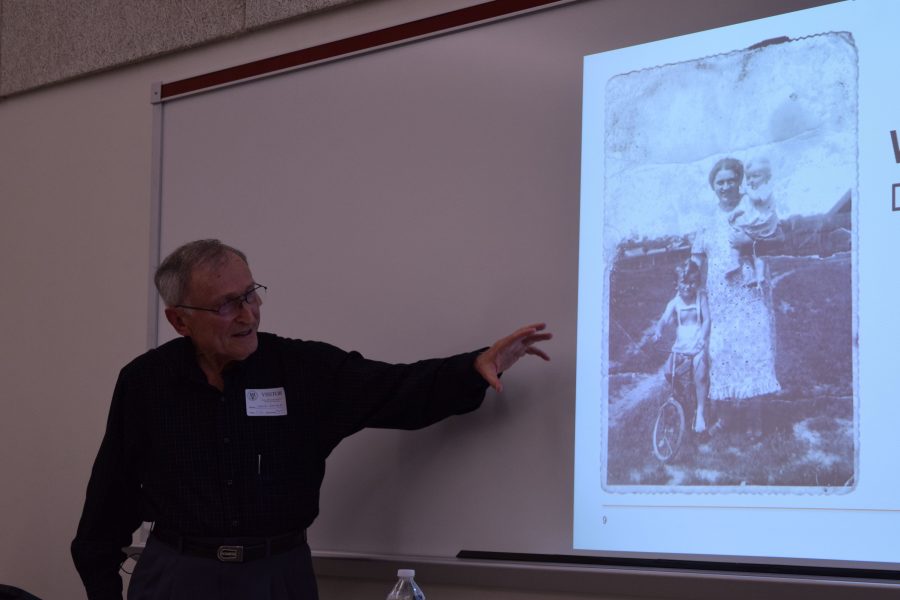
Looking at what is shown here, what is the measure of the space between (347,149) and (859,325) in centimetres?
143

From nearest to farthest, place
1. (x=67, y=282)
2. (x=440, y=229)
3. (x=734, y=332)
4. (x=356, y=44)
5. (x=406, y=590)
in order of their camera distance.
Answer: (x=734, y=332) → (x=406, y=590) → (x=440, y=229) → (x=356, y=44) → (x=67, y=282)

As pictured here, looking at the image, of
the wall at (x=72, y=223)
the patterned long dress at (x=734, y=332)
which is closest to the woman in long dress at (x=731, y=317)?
the patterned long dress at (x=734, y=332)

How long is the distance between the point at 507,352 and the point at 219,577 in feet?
2.65

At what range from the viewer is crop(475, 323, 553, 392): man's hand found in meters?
2.14

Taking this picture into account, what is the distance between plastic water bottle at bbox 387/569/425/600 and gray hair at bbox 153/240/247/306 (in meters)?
0.82

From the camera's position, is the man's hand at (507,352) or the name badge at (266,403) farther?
the name badge at (266,403)

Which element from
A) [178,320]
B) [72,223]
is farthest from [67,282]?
[178,320]

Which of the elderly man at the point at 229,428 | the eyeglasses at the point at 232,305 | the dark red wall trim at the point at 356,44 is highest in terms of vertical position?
the dark red wall trim at the point at 356,44

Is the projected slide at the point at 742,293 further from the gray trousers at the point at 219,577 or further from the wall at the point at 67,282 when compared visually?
the wall at the point at 67,282

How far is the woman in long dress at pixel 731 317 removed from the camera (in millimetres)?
2002

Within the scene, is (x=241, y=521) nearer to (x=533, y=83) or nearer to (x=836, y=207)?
(x=533, y=83)

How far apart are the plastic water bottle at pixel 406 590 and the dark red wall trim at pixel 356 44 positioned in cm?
137

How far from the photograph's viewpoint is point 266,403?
2318 millimetres

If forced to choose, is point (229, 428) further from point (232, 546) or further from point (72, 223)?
point (72, 223)
